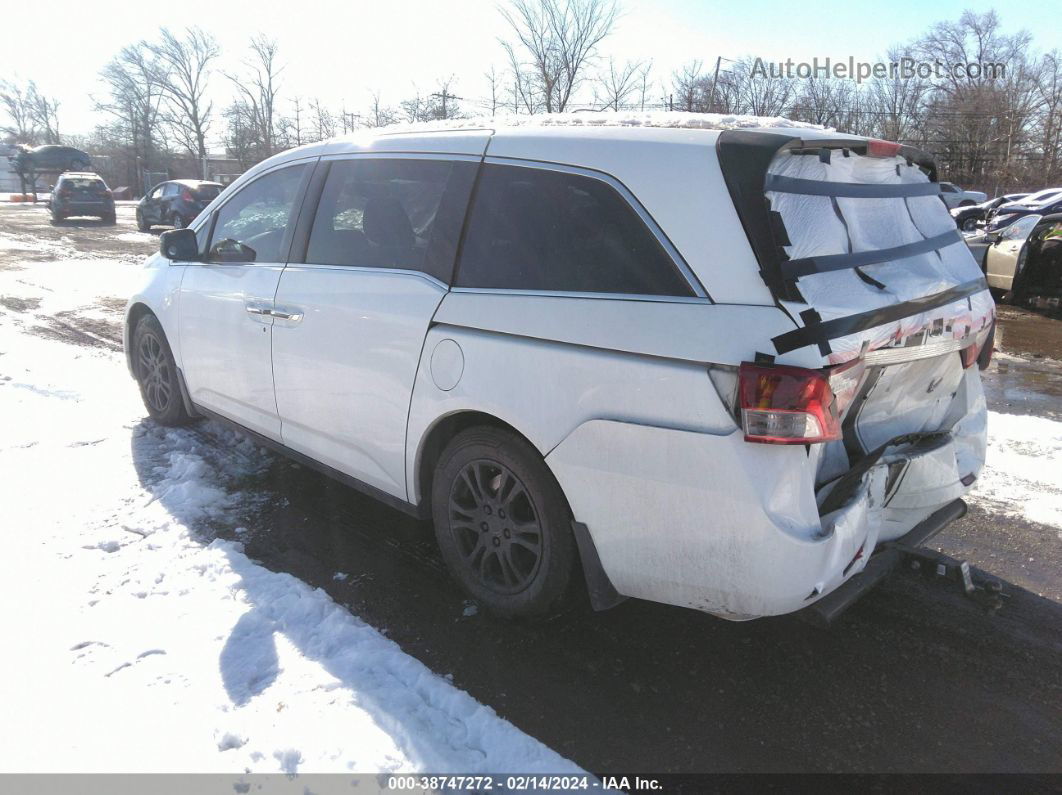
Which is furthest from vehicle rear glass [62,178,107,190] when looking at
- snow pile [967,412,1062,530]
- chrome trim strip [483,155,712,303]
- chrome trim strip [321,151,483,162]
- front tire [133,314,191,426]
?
snow pile [967,412,1062,530]

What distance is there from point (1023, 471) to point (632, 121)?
361 centimetres

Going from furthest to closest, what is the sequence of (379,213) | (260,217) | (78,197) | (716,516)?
(78,197) < (260,217) < (379,213) < (716,516)

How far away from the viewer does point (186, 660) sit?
9.06 feet

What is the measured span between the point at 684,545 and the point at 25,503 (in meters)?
3.55

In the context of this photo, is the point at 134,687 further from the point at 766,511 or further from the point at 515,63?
the point at 515,63

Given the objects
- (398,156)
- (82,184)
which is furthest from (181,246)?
(82,184)

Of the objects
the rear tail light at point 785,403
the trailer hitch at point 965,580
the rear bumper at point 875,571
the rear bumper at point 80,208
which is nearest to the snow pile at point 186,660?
the rear bumper at point 875,571

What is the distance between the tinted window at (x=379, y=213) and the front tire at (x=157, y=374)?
1.88 meters

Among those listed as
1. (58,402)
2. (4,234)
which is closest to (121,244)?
(4,234)

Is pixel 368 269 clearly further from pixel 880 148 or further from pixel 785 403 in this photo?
pixel 880 148

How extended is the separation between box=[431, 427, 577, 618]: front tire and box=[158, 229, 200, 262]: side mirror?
98.3 inches

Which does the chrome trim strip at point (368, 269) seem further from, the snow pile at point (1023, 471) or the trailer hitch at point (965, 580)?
the snow pile at point (1023, 471)

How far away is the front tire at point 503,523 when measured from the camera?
2.77 meters

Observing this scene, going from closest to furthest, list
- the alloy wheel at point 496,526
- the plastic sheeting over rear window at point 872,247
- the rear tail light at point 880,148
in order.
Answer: the plastic sheeting over rear window at point 872,247
the rear tail light at point 880,148
the alloy wheel at point 496,526
